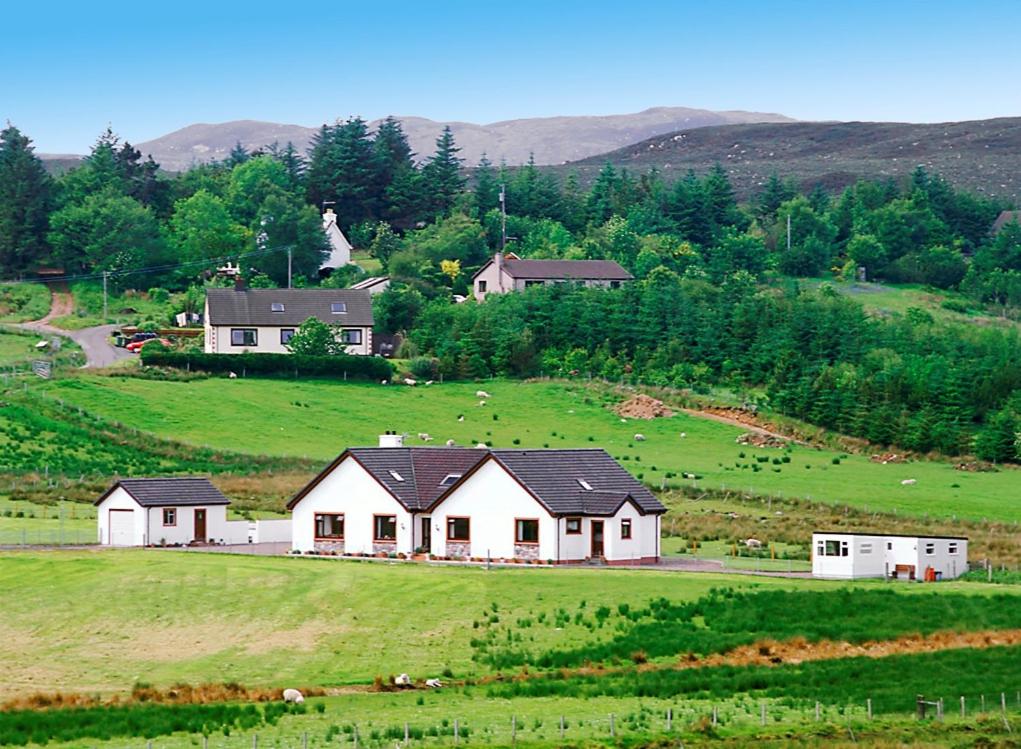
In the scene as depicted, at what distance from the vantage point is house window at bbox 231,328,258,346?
4783 inches

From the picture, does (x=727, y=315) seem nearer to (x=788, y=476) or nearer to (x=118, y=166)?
(x=788, y=476)

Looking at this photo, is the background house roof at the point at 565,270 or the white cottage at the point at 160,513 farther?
the background house roof at the point at 565,270

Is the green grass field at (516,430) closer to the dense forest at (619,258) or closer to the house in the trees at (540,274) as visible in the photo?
the dense forest at (619,258)

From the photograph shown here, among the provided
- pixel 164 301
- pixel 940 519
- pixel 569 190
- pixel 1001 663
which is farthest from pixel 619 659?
pixel 569 190

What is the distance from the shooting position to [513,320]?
125 metres

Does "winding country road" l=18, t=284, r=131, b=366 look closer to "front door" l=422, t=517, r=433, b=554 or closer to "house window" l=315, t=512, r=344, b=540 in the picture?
"house window" l=315, t=512, r=344, b=540

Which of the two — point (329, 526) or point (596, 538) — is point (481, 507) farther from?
point (329, 526)

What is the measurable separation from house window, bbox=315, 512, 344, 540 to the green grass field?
19844mm

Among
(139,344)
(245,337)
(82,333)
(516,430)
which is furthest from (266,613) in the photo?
(82,333)

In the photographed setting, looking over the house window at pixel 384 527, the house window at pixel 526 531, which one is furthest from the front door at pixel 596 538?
the house window at pixel 384 527

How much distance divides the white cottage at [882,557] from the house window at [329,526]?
16.3 meters

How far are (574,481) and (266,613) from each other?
15.5 metres

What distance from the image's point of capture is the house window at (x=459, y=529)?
230ft

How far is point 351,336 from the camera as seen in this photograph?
123 m
